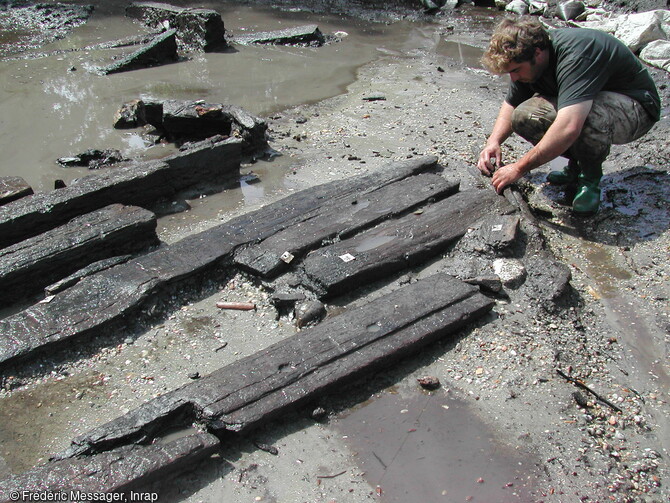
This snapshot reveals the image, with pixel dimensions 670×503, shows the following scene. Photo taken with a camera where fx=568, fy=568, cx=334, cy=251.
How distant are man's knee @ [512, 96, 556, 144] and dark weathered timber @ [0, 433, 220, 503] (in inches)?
137

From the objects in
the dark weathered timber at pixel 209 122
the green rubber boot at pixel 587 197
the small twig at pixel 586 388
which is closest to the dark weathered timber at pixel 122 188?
the dark weathered timber at pixel 209 122

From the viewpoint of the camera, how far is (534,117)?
15.0 ft

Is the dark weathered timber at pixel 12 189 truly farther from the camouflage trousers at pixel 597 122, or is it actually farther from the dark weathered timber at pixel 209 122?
the camouflage trousers at pixel 597 122

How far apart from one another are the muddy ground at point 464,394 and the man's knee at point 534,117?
626 mm

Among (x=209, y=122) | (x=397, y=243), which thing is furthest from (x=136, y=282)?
(x=209, y=122)

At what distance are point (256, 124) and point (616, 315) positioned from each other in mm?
3748

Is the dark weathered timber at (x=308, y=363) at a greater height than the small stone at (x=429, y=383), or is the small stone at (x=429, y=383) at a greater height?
the dark weathered timber at (x=308, y=363)

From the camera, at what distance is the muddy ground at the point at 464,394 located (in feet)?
8.80

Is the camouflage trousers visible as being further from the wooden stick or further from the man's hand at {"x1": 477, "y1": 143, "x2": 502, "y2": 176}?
the wooden stick

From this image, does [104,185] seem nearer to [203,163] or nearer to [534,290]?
[203,163]

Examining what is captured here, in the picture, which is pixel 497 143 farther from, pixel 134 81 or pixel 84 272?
pixel 134 81

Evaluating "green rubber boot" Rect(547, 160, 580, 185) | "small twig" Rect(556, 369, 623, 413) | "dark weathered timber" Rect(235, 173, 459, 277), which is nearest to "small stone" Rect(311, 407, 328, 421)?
"dark weathered timber" Rect(235, 173, 459, 277)

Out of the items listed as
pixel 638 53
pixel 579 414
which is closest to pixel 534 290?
pixel 579 414

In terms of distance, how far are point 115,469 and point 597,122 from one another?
4.07 metres
